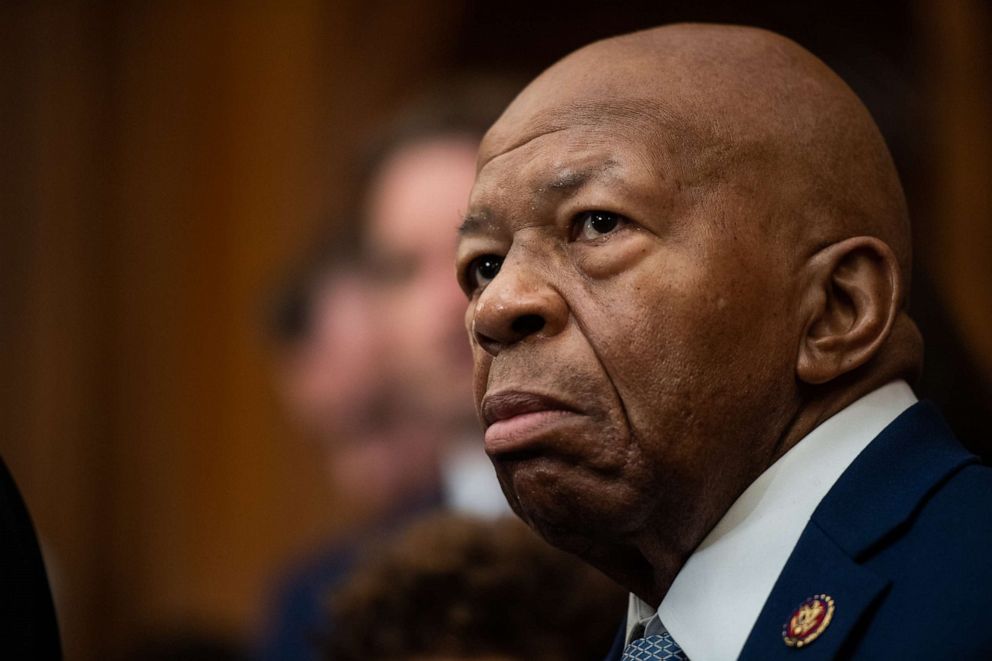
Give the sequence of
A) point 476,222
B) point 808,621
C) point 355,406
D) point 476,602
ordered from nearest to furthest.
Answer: point 808,621
point 476,222
point 476,602
point 355,406

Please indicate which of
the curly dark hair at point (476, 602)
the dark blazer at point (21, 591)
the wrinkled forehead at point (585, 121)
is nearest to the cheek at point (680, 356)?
the wrinkled forehead at point (585, 121)

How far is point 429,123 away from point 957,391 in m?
2.92

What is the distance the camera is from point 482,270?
2293mm

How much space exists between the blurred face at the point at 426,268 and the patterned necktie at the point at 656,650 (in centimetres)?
310

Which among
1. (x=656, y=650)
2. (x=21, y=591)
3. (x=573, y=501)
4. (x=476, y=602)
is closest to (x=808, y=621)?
→ (x=656, y=650)

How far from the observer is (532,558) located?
321 centimetres

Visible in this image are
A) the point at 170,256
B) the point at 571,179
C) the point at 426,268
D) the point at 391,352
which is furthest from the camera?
the point at 170,256

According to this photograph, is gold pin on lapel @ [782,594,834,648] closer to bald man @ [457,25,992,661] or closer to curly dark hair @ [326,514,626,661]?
bald man @ [457,25,992,661]

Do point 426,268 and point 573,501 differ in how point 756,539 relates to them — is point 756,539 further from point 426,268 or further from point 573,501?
point 426,268

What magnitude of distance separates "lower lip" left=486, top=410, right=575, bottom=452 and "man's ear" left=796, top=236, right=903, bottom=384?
1.20 ft

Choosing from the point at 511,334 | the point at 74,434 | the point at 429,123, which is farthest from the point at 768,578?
the point at 74,434

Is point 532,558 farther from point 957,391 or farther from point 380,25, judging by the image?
point 380,25

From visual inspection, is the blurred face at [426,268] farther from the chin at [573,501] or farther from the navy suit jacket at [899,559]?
the navy suit jacket at [899,559]

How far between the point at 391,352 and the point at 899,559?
3.93 m
